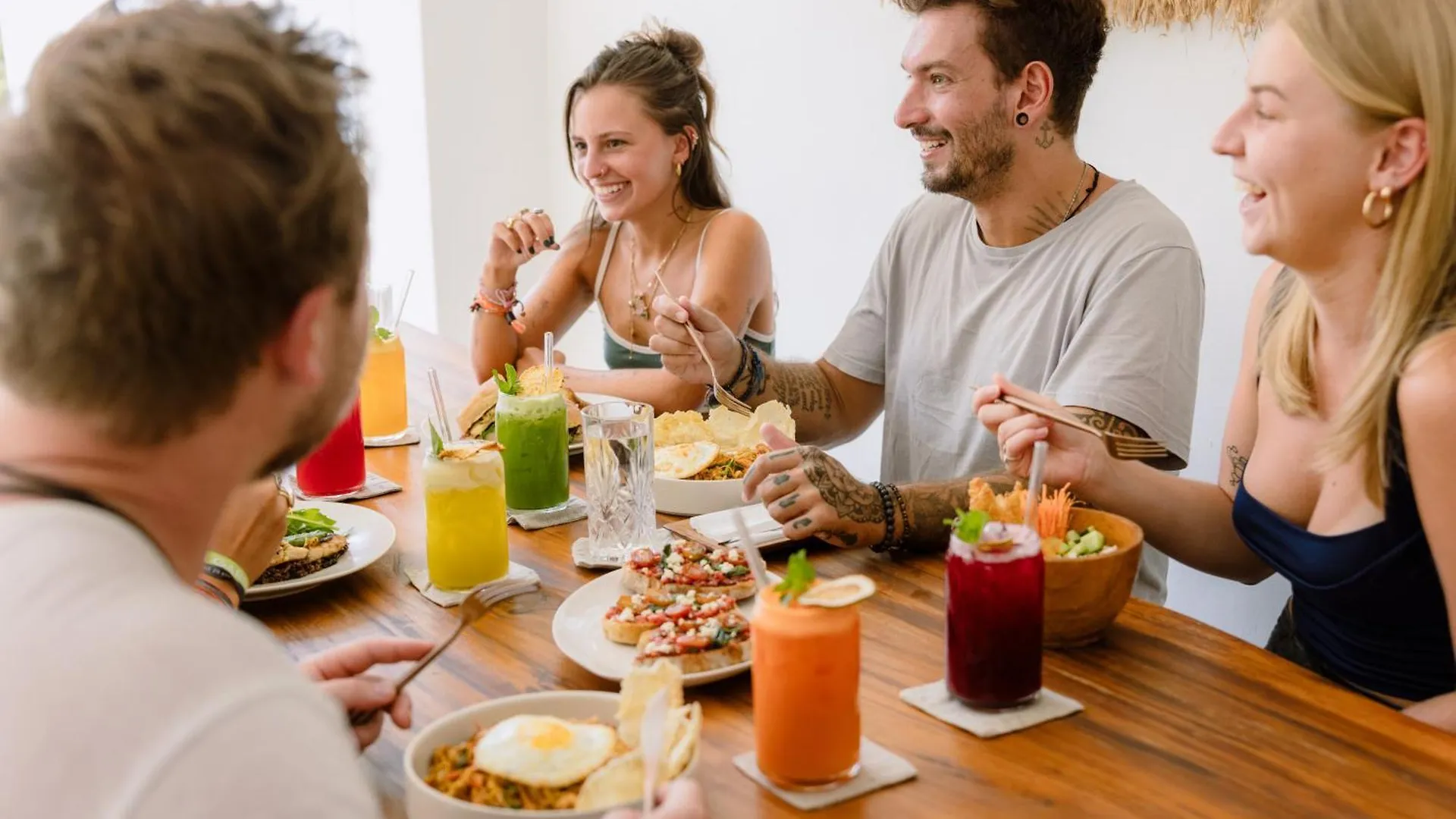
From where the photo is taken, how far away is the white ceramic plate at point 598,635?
1.24 meters

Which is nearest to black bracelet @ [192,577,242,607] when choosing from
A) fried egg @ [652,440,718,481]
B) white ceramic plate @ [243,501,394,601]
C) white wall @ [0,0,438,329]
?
white ceramic plate @ [243,501,394,601]

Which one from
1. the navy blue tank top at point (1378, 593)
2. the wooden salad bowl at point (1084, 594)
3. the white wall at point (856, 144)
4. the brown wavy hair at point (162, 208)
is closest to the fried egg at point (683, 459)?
the wooden salad bowl at point (1084, 594)

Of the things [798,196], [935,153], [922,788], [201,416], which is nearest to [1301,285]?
[935,153]

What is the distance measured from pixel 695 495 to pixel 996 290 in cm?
68

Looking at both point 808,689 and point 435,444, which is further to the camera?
point 435,444

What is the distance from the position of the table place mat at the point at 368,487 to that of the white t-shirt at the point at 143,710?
119cm

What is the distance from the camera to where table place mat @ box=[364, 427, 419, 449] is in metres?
2.15

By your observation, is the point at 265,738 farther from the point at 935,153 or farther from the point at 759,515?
the point at 935,153

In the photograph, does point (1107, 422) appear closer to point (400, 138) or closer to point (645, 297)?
point (645, 297)

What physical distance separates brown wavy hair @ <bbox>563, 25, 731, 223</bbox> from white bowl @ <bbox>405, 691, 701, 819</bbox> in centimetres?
187

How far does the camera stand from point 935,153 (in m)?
2.16

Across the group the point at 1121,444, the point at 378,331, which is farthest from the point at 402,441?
the point at 1121,444

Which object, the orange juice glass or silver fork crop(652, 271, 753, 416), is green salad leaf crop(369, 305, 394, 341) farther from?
the orange juice glass

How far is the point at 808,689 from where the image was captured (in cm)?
104
